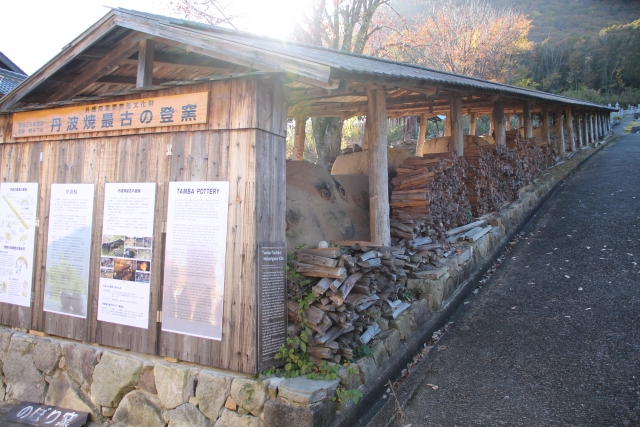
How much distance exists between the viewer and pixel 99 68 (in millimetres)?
6109

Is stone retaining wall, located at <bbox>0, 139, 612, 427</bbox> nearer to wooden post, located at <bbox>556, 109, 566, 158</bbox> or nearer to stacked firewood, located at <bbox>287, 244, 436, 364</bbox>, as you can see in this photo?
stacked firewood, located at <bbox>287, 244, 436, 364</bbox>

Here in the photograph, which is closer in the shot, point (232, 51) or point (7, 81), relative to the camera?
point (232, 51)

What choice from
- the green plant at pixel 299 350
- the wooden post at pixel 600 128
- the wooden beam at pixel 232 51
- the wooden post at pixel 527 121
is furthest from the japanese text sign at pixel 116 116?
the wooden post at pixel 600 128

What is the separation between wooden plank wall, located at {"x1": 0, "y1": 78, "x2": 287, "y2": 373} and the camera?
455 cm

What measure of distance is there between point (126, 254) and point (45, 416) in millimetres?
2283

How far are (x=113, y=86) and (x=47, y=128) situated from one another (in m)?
1.34

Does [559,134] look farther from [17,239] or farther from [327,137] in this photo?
[17,239]

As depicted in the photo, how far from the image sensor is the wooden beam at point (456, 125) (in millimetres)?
9367

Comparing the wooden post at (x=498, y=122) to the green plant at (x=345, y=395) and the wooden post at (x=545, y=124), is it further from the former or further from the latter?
the green plant at (x=345, y=395)

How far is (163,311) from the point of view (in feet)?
16.3

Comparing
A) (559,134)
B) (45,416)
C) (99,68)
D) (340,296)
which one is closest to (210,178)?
(340,296)

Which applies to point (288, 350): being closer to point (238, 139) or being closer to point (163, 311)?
point (163, 311)

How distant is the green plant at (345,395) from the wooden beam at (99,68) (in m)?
4.64

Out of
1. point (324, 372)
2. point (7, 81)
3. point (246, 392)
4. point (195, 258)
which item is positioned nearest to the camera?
point (246, 392)
